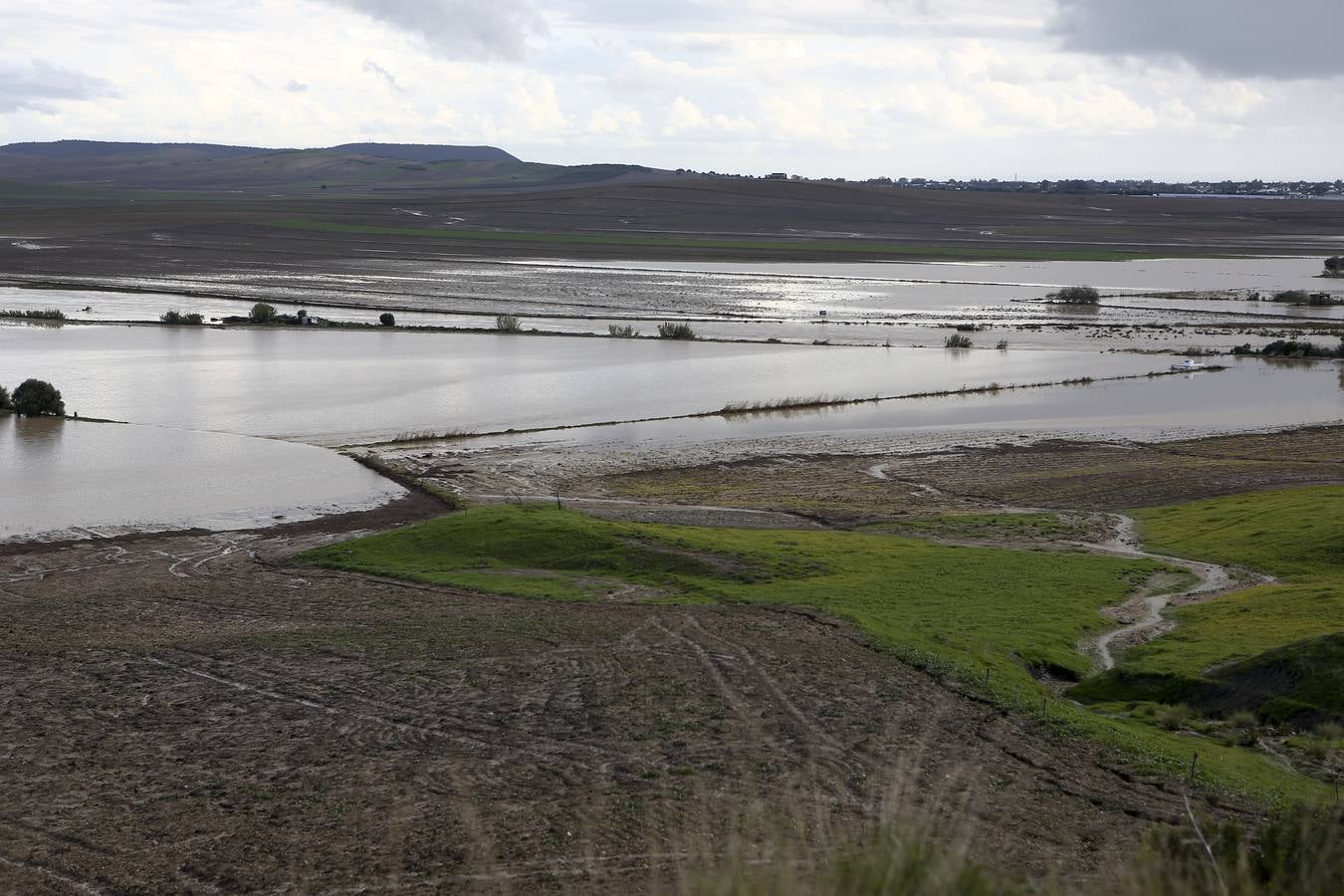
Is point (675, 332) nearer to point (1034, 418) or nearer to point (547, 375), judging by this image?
point (547, 375)

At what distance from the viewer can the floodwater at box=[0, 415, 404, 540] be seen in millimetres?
33500

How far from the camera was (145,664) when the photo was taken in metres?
20.7

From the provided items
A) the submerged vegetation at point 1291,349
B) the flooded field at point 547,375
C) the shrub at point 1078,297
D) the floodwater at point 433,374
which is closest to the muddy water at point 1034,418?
the flooded field at point 547,375

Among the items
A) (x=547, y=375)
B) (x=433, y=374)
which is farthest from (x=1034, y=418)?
(x=433, y=374)

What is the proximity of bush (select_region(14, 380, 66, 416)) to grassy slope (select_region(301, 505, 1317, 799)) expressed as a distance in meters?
22.4

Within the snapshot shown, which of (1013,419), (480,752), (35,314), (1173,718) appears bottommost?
(1173,718)

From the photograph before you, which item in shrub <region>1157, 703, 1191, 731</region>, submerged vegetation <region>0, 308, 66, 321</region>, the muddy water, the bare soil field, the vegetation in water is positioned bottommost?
shrub <region>1157, 703, 1191, 731</region>

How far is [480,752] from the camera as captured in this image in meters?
17.0

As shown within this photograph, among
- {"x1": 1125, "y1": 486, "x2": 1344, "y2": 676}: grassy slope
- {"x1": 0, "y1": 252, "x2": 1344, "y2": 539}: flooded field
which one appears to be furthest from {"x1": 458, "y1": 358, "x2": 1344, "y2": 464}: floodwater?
{"x1": 1125, "y1": 486, "x2": 1344, "y2": 676}: grassy slope

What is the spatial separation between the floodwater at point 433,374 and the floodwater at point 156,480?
2500 mm

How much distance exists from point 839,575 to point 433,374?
3513 cm

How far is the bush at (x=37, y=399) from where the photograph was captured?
46.6 meters

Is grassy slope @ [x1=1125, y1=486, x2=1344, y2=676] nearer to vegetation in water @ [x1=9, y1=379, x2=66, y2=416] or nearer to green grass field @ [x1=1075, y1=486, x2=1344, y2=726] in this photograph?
green grass field @ [x1=1075, y1=486, x2=1344, y2=726]

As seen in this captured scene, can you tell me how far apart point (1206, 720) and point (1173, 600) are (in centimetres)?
710
